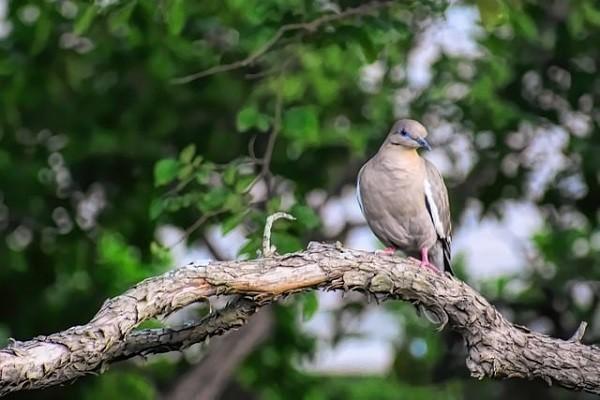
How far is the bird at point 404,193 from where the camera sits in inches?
215

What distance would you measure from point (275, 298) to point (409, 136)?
171cm

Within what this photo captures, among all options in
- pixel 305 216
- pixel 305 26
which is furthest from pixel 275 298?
pixel 305 26

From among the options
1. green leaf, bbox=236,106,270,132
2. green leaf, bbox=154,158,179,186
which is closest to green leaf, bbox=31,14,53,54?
green leaf, bbox=154,158,179,186

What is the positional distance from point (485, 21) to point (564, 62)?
2.73m

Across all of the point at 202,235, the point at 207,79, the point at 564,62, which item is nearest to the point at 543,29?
the point at 564,62

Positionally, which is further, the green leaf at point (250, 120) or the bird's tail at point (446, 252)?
the bird's tail at point (446, 252)

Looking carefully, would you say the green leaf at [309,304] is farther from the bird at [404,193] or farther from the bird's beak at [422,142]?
the bird's beak at [422,142]

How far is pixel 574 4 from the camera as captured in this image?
6.50 m

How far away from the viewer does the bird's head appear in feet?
17.8

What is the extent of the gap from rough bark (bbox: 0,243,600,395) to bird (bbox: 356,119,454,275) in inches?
42.7

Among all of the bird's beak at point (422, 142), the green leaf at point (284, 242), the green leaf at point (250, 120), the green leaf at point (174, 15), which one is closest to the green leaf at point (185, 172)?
the green leaf at point (250, 120)

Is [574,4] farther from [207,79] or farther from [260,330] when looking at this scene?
[260,330]

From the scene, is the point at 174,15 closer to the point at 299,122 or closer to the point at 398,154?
the point at 299,122

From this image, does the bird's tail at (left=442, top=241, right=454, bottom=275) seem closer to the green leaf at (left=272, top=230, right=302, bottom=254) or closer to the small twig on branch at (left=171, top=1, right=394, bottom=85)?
the green leaf at (left=272, top=230, right=302, bottom=254)
